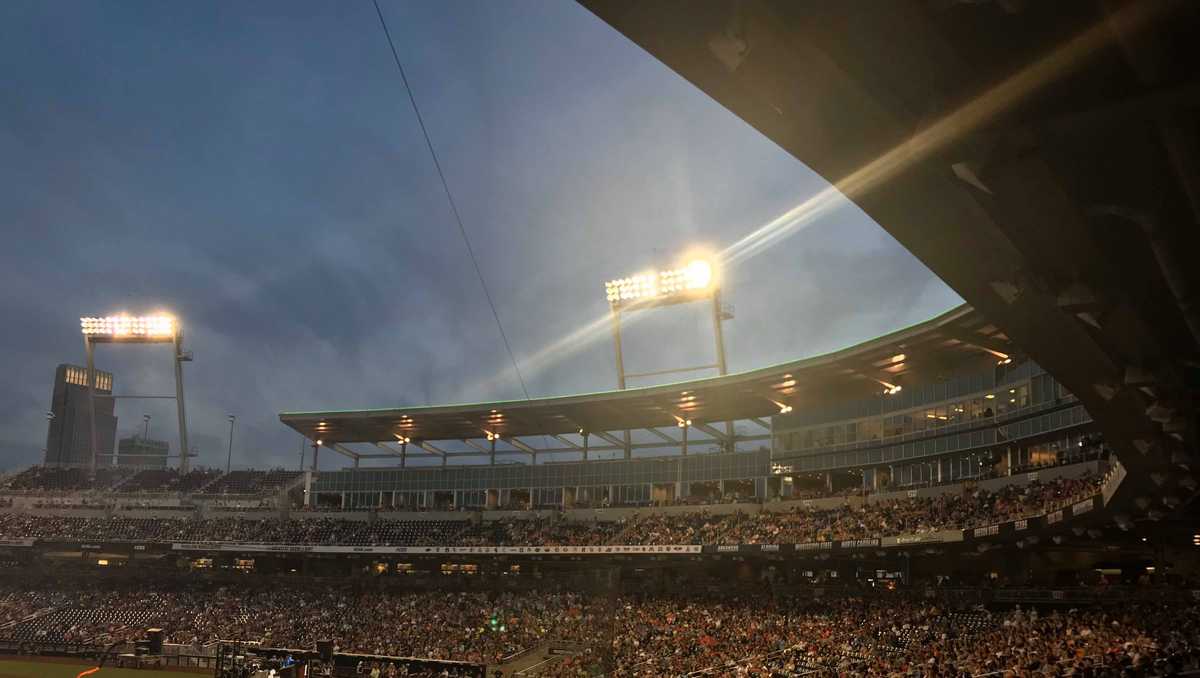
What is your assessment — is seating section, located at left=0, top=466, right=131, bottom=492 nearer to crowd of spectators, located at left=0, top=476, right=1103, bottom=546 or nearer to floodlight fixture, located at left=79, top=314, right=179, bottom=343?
crowd of spectators, located at left=0, top=476, right=1103, bottom=546

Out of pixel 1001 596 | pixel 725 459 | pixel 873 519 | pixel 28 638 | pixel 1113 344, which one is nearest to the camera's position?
pixel 1113 344

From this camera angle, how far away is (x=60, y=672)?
140 ft

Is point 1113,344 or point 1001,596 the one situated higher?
point 1113,344

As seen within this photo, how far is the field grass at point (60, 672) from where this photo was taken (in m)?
41.8

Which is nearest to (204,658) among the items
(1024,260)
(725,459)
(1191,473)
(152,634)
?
→ (152,634)

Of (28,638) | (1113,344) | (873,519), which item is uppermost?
(1113,344)

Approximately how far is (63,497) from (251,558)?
1919 cm

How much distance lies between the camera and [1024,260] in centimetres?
845

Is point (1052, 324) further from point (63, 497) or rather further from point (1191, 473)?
point (63, 497)

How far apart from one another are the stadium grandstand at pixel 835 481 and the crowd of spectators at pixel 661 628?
238 mm

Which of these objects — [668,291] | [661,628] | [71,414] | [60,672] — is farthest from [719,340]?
[71,414]

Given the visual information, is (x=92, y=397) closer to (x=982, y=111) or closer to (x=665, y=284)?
(x=665, y=284)

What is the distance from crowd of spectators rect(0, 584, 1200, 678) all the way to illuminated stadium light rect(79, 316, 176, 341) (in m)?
24.8

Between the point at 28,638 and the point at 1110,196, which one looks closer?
the point at 1110,196
